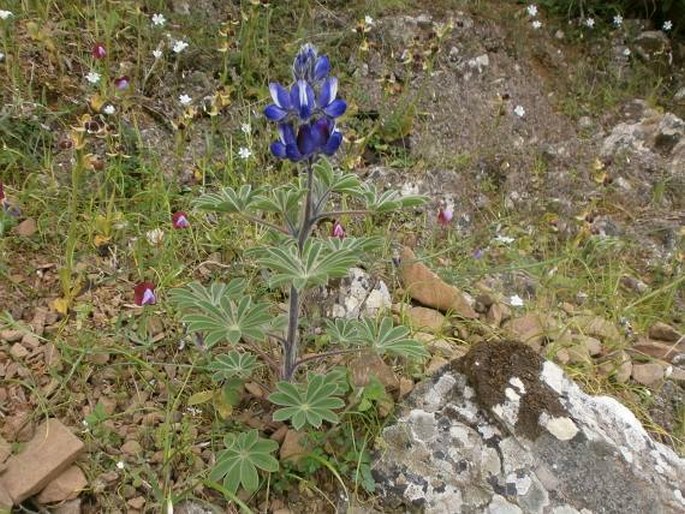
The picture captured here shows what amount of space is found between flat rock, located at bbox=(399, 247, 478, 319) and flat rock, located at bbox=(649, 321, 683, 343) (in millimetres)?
831

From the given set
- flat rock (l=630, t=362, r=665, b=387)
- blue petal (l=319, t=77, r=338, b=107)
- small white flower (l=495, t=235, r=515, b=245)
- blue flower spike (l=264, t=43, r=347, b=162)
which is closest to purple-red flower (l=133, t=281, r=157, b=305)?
blue flower spike (l=264, t=43, r=347, b=162)

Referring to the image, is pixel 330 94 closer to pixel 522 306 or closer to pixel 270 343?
pixel 270 343

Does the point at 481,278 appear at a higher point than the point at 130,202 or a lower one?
lower

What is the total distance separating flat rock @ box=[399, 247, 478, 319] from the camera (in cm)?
271

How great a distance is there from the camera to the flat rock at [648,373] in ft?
8.75

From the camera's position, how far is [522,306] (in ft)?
9.44

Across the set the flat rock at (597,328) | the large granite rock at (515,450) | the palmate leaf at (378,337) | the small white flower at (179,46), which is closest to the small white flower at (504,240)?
the flat rock at (597,328)

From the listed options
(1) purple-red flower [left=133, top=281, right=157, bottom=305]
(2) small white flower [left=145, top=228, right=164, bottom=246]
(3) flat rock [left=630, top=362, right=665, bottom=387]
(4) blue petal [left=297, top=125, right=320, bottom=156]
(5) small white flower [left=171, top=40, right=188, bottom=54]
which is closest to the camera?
(4) blue petal [left=297, top=125, right=320, bottom=156]

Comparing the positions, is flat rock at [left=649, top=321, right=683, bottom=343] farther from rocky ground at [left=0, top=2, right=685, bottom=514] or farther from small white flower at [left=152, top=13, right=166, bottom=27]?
small white flower at [left=152, top=13, right=166, bottom=27]

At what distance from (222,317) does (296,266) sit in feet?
1.07

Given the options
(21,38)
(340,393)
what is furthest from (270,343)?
(21,38)

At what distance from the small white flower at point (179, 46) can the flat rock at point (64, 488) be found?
2.03m

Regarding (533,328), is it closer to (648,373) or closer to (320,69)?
(648,373)

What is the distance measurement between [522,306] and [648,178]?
5.16 ft
